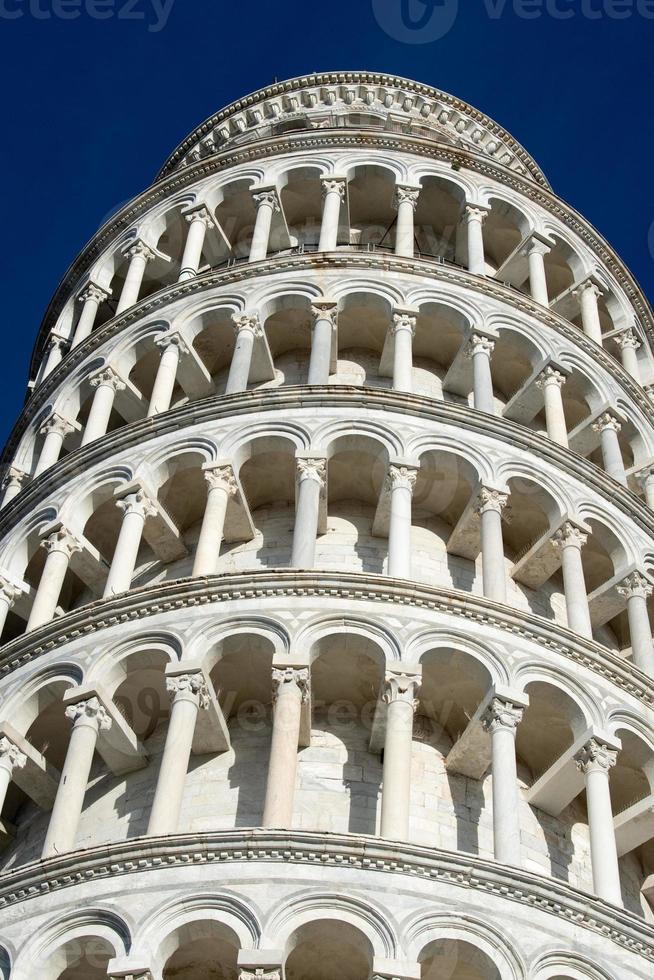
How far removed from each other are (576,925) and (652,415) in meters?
14.2

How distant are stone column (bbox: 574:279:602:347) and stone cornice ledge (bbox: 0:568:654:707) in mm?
10146

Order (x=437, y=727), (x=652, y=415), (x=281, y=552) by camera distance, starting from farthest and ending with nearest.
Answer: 1. (x=652, y=415)
2. (x=281, y=552)
3. (x=437, y=727)

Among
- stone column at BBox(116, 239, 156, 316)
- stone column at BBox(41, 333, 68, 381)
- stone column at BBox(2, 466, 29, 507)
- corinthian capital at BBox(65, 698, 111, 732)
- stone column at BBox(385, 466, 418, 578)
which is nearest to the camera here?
corinthian capital at BBox(65, 698, 111, 732)

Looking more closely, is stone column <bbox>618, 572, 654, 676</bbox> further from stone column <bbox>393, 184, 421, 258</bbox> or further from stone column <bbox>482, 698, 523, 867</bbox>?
stone column <bbox>393, 184, 421, 258</bbox>

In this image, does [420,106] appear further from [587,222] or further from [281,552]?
[281,552]

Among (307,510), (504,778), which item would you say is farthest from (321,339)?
(504,778)

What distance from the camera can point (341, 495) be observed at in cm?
2425

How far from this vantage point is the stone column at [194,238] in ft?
96.6

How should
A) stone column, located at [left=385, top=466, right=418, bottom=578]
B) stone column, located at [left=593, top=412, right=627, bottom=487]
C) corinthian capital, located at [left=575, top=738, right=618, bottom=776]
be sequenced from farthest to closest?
1. stone column, located at [left=593, top=412, right=627, bottom=487]
2. stone column, located at [left=385, top=466, right=418, bottom=578]
3. corinthian capital, located at [left=575, top=738, right=618, bottom=776]

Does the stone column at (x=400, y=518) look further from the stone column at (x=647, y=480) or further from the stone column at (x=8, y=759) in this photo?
the stone column at (x=647, y=480)

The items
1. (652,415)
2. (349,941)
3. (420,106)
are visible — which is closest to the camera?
(349,941)

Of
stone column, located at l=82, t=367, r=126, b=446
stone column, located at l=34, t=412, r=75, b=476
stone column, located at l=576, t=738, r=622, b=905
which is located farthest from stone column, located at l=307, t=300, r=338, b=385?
stone column, located at l=576, t=738, r=622, b=905

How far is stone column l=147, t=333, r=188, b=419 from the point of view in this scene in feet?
84.2

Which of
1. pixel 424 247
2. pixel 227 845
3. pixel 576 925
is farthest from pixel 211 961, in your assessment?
pixel 424 247
